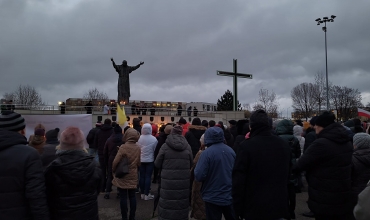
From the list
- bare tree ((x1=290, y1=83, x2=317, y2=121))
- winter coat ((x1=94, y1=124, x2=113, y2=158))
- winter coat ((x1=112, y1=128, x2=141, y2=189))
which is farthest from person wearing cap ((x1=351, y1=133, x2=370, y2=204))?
bare tree ((x1=290, y1=83, x2=317, y2=121))

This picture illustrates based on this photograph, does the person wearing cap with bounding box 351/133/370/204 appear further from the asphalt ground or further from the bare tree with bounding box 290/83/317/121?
the bare tree with bounding box 290/83/317/121

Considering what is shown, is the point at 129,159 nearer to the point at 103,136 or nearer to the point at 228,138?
the point at 103,136

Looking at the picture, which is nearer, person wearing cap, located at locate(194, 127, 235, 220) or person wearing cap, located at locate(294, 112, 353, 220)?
person wearing cap, located at locate(294, 112, 353, 220)

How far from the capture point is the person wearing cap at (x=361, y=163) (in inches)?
157

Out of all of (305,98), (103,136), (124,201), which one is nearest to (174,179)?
(124,201)

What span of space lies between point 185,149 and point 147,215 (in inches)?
83.0

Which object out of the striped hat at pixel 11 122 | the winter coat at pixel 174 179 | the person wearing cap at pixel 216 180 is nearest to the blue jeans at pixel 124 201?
the winter coat at pixel 174 179

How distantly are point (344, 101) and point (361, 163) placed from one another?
5528 cm

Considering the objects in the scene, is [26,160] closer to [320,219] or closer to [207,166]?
[207,166]

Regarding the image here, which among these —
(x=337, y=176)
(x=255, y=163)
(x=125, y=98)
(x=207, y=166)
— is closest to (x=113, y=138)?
(x=207, y=166)

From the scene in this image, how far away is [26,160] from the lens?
2.75 metres

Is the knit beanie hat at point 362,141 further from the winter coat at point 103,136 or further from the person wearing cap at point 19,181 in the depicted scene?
the winter coat at point 103,136

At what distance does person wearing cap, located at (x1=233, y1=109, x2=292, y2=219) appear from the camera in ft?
10.2

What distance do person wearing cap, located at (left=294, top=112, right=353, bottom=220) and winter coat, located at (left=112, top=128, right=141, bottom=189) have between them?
10.1 feet
